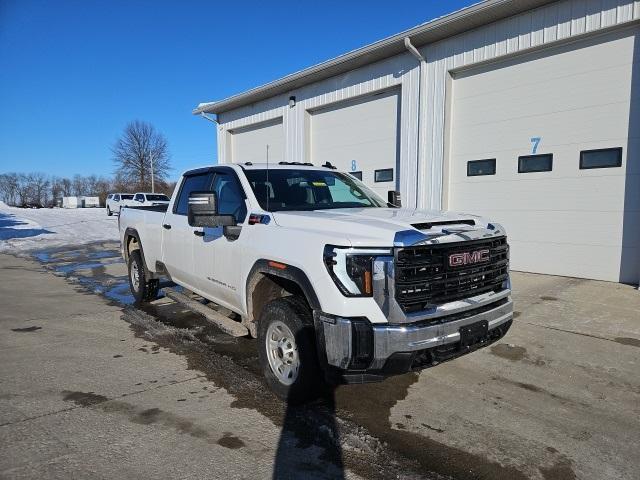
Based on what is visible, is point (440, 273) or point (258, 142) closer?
point (440, 273)

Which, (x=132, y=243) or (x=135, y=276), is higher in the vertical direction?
(x=132, y=243)

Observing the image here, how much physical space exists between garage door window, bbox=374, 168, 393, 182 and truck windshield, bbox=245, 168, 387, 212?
695cm

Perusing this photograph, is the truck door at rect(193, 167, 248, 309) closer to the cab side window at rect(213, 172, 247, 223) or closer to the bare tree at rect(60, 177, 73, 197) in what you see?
the cab side window at rect(213, 172, 247, 223)

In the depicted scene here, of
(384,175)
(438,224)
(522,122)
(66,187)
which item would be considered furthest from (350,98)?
(66,187)

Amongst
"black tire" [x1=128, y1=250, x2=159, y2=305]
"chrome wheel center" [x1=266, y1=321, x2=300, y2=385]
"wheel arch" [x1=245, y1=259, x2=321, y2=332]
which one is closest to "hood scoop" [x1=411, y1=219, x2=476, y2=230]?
"wheel arch" [x1=245, y1=259, x2=321, y2=332]

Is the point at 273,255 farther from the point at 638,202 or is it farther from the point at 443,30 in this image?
the point at 443,30

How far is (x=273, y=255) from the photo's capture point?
11.9 ft

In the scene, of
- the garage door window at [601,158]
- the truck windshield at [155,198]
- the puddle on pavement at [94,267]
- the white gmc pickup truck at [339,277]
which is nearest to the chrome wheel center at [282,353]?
the white gmc pickup truck at [339,277]

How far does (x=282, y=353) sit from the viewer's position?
3.68 metres

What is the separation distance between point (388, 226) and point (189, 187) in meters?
3.23

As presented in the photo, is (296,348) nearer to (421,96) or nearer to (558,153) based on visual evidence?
(558,153)

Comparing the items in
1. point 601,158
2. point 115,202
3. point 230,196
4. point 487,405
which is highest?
point 601,158

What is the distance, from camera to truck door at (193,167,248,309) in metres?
4.23

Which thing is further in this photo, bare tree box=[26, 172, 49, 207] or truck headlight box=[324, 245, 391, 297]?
A: bare tree box=[26, 172, 49, 207]
